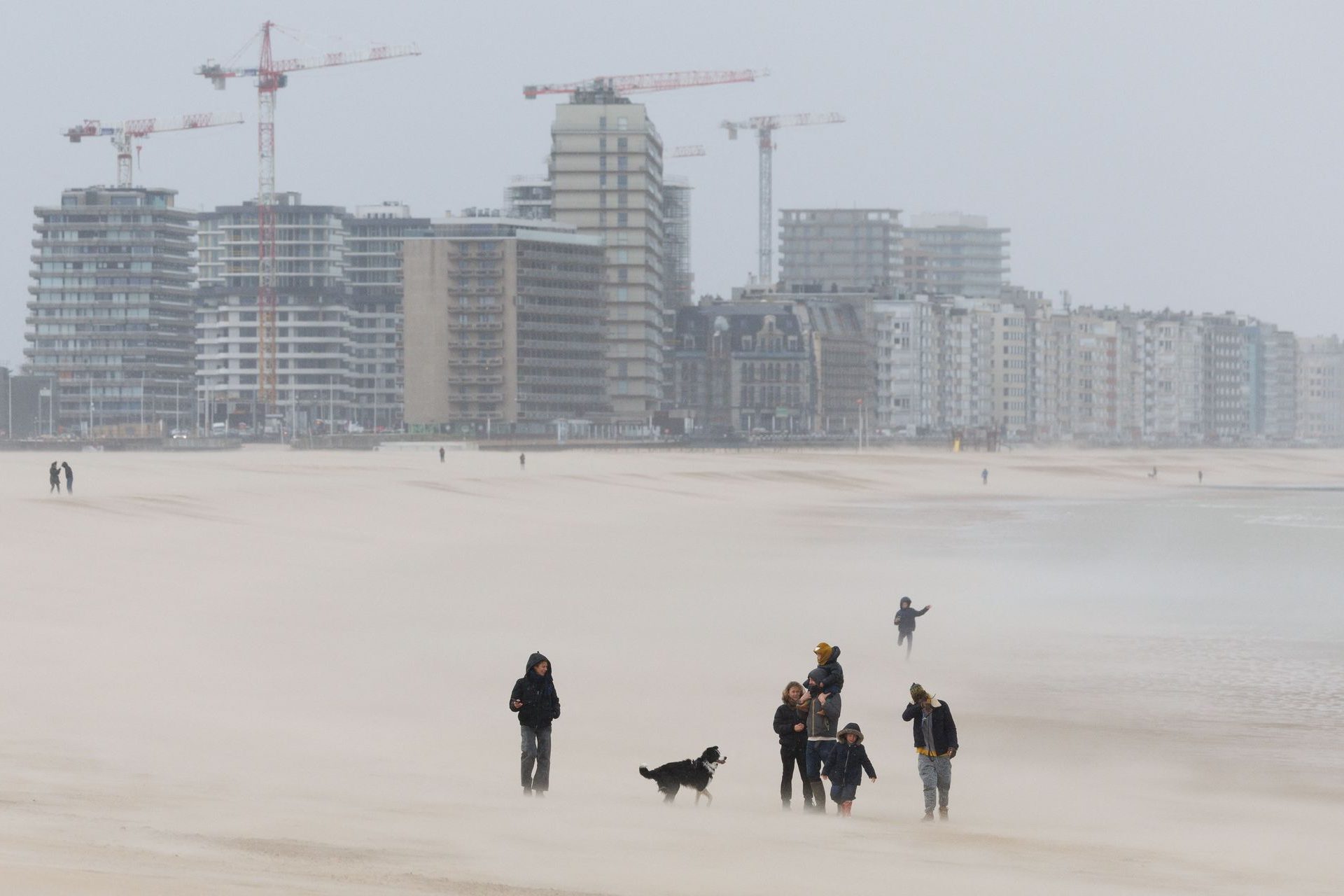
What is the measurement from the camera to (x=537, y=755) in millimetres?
19219

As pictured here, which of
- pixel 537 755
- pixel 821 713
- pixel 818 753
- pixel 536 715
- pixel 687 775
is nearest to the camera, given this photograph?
pixel 821 713

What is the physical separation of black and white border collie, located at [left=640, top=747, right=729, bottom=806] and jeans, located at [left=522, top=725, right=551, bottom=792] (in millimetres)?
1010

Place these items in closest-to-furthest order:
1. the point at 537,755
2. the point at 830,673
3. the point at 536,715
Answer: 1. the point at 830,673
2. the point at 536,715
3. the point at 537,755

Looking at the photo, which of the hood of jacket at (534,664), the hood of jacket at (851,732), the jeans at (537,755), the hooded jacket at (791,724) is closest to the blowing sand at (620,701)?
the jeans at (537,755)

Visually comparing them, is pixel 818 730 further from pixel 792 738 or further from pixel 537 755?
pixel 537 755

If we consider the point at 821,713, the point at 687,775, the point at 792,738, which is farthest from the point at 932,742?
the point at 687,775

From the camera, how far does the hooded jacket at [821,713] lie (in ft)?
60.5

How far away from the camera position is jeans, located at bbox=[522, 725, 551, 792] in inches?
747

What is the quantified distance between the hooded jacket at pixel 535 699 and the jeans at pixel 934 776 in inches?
153

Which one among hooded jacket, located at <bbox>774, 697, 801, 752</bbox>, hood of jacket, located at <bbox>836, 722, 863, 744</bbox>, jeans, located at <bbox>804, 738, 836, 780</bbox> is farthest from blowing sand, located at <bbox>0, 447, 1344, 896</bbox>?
hood of jacket, located at <bbox>836, 722, 863, 744</bbox>

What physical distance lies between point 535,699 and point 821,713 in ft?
9.45

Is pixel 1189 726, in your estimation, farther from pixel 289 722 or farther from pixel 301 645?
pixel 301 645

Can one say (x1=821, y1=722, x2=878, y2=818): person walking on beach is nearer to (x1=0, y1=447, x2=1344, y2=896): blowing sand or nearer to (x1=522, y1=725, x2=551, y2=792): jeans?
(x1=0, y1=447, x2=1344, y2=896): blowing sand

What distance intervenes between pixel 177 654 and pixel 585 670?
6.88m
